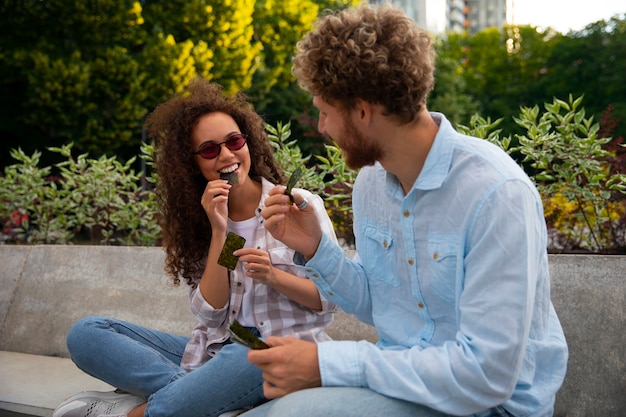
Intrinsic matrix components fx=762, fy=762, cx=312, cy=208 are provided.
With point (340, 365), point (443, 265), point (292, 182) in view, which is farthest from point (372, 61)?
point (340, 365)

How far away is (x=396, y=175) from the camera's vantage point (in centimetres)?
210

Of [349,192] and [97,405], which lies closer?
[97,405]

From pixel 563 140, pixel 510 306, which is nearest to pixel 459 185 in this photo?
pixel 510 306

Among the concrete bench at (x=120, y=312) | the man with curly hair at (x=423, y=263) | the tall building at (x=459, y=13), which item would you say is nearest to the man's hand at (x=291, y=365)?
the man with curly hair at (x=423, y=263)

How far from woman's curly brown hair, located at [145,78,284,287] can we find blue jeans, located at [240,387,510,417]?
1457 mm

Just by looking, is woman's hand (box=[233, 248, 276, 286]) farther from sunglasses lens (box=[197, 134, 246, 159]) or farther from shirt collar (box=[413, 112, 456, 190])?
shirt collar (box=[413, 112, 456, 190])

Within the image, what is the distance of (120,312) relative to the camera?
451 centimetres

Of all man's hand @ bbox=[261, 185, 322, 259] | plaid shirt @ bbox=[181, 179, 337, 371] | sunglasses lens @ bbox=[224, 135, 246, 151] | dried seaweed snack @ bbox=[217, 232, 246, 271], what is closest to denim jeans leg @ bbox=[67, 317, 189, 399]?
plaid shirt @ bbox=[181, 179, 337, 371]

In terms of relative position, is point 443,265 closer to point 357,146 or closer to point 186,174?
point 357,146

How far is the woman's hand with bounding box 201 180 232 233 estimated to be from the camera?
295 cm

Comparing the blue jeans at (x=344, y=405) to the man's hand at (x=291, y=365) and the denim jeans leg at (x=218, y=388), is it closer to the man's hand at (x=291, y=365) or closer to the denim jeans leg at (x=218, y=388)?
the man's hand at (x=291, y=365)

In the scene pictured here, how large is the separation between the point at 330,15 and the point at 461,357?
3.06ft

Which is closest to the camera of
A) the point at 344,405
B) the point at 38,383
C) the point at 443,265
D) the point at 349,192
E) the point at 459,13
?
the point at 344,405

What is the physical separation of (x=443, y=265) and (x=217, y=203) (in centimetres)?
127
